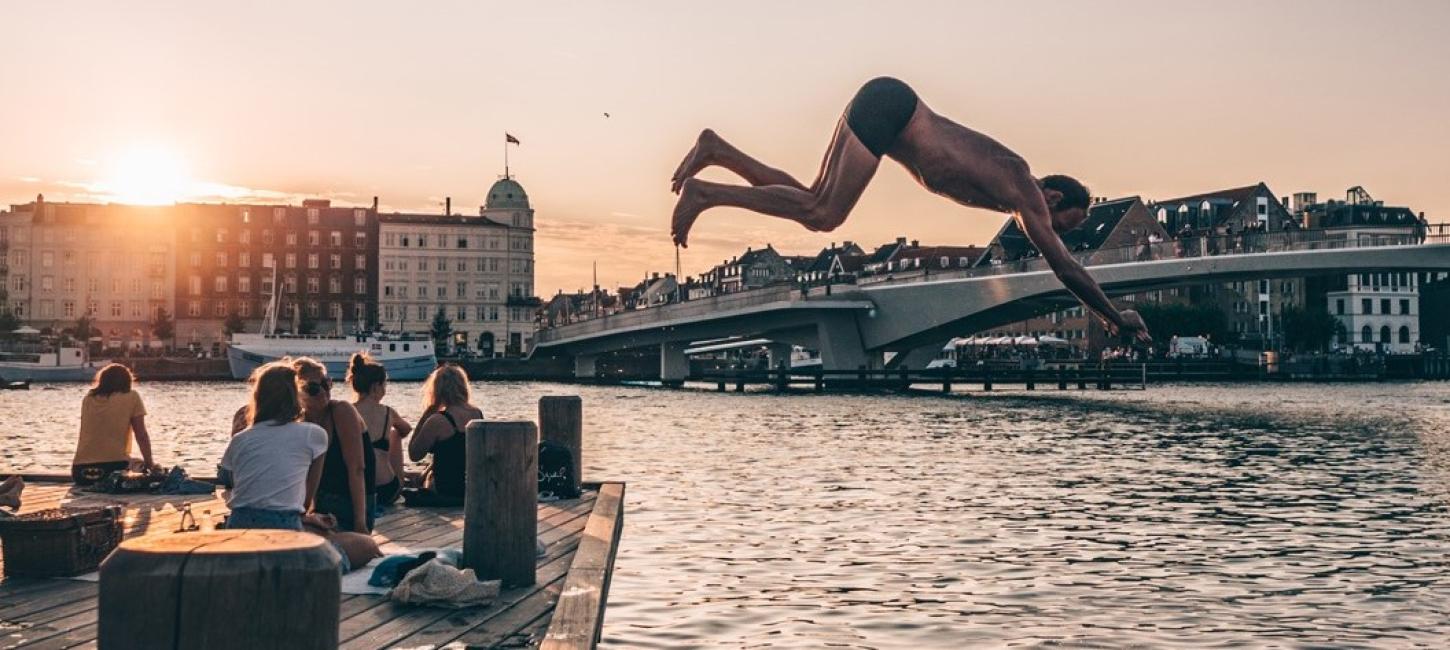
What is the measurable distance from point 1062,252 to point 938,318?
85949mm

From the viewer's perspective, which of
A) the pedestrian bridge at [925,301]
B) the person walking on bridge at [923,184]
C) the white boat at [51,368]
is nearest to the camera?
the person walking on bridge at [923,184]

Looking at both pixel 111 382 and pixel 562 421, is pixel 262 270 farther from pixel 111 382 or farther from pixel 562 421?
pixel 111 382

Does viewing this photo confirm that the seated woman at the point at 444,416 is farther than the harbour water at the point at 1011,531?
Yes

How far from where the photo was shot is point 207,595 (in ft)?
16.2

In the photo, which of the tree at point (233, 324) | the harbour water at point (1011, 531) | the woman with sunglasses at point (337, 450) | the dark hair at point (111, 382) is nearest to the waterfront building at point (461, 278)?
the tree at point (233, 324)

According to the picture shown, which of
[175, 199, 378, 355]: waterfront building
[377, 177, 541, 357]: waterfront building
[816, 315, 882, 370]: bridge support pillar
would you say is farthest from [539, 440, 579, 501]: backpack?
[377, 177, 541, 357]: waterfront building

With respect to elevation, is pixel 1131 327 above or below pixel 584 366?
below

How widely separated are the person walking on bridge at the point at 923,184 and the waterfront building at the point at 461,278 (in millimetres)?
159469

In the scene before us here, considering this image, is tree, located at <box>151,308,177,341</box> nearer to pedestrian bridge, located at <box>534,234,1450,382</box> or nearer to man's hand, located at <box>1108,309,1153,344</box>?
pedestrian bridge, located at <box>534,234,1450,382</box>

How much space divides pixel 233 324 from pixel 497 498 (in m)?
151

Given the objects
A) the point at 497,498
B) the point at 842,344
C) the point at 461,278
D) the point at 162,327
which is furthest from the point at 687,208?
the point at 461,278

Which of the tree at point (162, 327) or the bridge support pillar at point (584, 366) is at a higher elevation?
the tree at point (162, 327)

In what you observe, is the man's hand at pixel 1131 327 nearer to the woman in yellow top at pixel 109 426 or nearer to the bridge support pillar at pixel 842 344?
the woman in yellow top at pixel 109 426

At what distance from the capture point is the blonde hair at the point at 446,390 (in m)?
15.5
